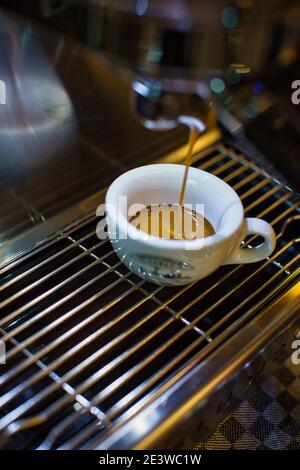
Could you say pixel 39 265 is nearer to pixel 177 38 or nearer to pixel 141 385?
pixel 141 385

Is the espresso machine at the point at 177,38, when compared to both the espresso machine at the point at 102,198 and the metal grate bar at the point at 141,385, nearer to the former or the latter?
the espresso machine at the point at 102,198

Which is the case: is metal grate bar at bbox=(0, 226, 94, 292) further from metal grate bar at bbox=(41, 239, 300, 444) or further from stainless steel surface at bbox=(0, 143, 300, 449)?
metal grate bar at bbox=(41, 239, 300, 444)

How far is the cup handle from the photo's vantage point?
1.75ft

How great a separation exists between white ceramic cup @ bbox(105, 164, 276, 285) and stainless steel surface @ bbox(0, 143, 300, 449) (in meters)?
0.03

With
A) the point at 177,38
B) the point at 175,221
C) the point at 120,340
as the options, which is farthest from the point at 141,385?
the point at 177,38

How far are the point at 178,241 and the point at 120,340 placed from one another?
96 millimetres

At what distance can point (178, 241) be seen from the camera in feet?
1.59

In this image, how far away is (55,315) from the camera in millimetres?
520

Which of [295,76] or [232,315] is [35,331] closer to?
[232,315]

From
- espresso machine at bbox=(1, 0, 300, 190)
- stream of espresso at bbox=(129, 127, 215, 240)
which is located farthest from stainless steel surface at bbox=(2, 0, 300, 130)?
stream of espresso at bbox=(129, 127, 215, 240)

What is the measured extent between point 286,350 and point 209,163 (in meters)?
0.24

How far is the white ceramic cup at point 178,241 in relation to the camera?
19.2 inches

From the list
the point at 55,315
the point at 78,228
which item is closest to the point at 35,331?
the point at 55,315

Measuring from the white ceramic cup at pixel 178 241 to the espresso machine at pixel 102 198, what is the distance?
0.09ft
